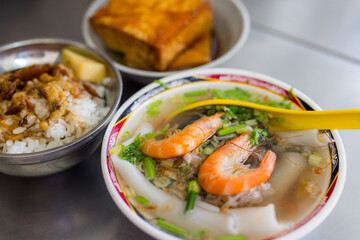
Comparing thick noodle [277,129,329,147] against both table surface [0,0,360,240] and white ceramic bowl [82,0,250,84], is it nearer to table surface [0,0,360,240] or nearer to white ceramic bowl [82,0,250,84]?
table surface [0,0,360,240]

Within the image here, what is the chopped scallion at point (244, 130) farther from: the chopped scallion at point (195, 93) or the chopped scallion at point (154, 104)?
the chopped scallion at point (154, 104)

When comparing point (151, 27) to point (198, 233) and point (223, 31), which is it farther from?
point (198, 233)

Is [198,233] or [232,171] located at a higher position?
[232,171]

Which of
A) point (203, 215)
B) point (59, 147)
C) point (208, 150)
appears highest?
point (208, 150)

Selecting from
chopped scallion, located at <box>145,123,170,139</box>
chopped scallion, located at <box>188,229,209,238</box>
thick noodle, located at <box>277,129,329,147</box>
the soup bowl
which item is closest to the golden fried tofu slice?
the soup bowl

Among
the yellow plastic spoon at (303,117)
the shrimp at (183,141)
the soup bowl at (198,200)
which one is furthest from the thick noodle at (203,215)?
the yellow plastic spoon at (303,117)

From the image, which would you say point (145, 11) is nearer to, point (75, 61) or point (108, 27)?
point (108, 27)

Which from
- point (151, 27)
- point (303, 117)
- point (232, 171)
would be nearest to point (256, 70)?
point (151, 27)
